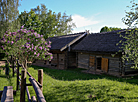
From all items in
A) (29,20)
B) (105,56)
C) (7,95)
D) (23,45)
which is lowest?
(7,95)

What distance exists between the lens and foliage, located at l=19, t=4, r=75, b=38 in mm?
30741

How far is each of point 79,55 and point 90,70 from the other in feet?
10.5

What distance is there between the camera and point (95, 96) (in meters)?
6.58

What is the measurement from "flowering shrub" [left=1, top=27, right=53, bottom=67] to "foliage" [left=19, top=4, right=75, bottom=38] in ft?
48.8

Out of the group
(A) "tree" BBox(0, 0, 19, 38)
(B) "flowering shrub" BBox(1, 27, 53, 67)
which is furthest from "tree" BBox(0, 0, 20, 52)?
(B) "flowering shrub" BBox(1, 27, 53, 67)

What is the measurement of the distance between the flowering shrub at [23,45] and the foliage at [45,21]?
1486 centimetres

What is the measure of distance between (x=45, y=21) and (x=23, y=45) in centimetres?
2745

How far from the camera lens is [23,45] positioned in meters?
12.6

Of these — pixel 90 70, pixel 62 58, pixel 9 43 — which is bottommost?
pixel 90 70

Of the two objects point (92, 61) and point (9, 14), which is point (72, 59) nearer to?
point (92, 61)

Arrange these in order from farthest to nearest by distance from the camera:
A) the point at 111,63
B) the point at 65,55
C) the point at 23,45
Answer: the point at 65,55
the point at 111,63
the point at 23,45

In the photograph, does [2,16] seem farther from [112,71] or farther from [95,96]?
[95,96]

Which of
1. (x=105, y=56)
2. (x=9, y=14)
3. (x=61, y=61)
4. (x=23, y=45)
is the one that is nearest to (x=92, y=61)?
(x=105, y=56)

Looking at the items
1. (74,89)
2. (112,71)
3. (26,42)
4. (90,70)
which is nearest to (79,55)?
(90,70)
